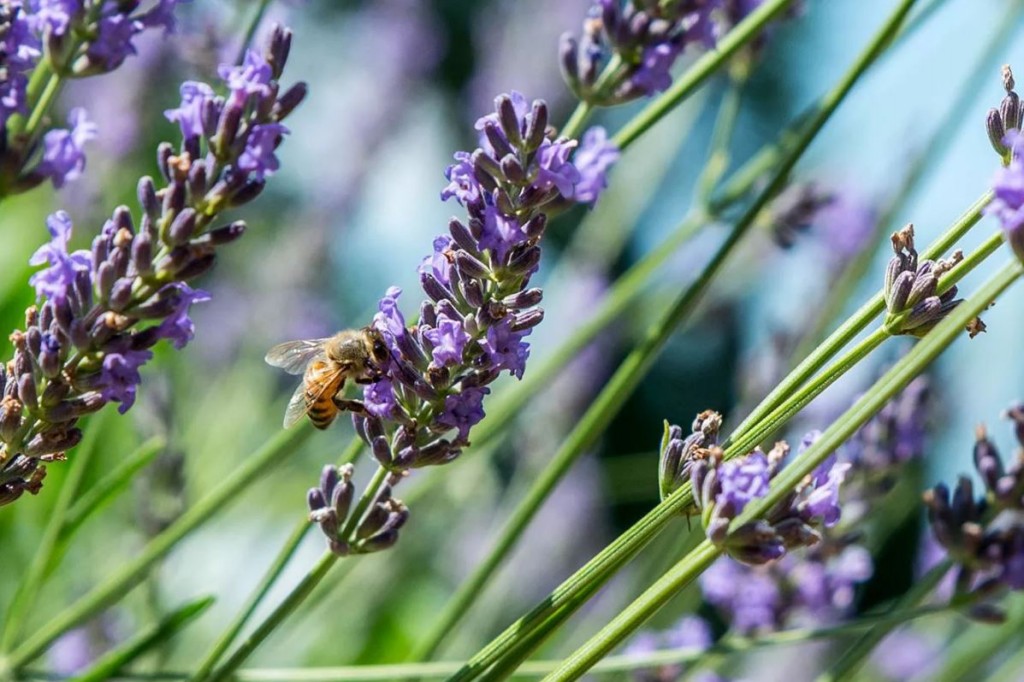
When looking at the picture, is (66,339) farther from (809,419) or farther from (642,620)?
(809,419)

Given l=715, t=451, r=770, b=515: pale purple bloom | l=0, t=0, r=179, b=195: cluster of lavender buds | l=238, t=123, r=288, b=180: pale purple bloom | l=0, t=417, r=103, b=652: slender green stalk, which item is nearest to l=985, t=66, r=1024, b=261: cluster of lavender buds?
l=715, t=451, r=770, b=515: pale purple bloom

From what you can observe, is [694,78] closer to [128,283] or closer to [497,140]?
[497,140]

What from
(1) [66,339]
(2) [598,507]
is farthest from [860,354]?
(2) [598,507]

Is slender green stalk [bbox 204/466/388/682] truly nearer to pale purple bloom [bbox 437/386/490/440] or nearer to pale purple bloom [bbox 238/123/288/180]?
pale purple bloom [bbox 437/386/490/440]

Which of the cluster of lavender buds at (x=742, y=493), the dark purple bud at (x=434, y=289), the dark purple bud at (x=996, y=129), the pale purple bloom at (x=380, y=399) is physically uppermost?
the dark purple bud at (x=434, y=289)

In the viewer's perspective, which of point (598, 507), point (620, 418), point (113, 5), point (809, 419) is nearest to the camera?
point (113, 5)

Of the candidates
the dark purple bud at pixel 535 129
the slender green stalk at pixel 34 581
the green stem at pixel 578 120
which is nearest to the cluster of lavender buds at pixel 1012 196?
the dark purple bud at pixel 535 129

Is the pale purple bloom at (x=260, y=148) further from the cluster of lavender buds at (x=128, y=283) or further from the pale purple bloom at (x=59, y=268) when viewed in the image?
the pale purple bloom at (x=59, y=268)
